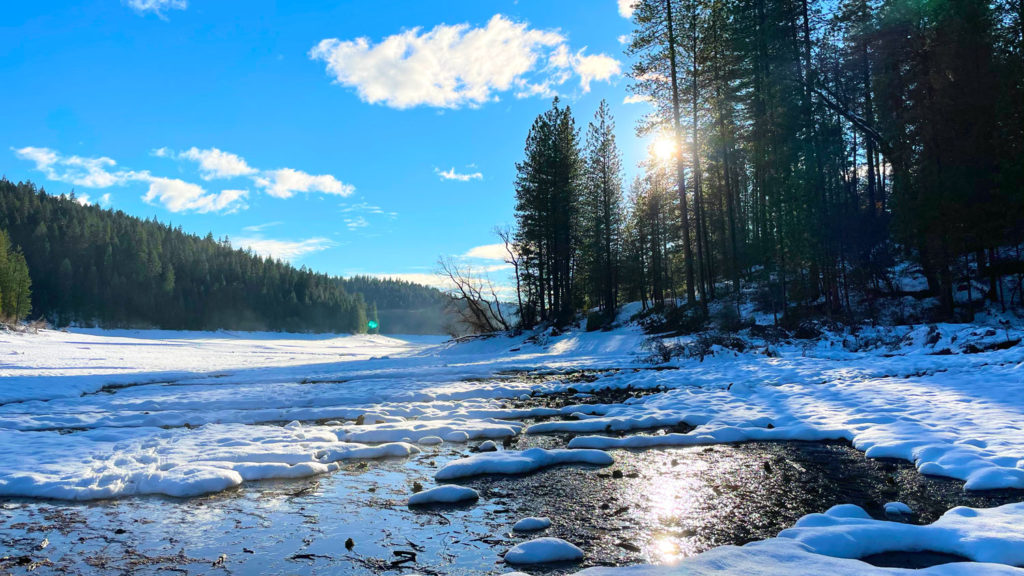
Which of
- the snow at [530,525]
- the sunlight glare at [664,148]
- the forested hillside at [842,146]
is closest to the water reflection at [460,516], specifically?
the snow at [530,525]

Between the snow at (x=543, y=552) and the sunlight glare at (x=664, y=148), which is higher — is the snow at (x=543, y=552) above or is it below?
below

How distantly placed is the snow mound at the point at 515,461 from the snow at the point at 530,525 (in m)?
1.38

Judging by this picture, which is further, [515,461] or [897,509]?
[515,461]

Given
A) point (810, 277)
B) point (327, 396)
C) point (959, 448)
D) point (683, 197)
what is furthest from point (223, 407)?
point (810, 277)

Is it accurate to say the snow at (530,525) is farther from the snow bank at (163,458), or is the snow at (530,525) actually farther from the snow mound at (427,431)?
the snow mound at (427,431)

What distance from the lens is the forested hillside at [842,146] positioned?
1310 centimetres

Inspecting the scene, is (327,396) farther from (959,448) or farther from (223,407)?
(959,448)

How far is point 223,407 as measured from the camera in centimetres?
891

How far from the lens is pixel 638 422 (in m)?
6.48

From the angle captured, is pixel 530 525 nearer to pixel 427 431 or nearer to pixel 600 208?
pixel 427 431

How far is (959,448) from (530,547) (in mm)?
4370

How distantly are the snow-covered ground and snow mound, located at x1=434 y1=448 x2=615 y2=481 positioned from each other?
0.06 ft

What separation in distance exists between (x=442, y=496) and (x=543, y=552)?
52.3 inches

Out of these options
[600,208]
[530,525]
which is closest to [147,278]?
[600,208]
